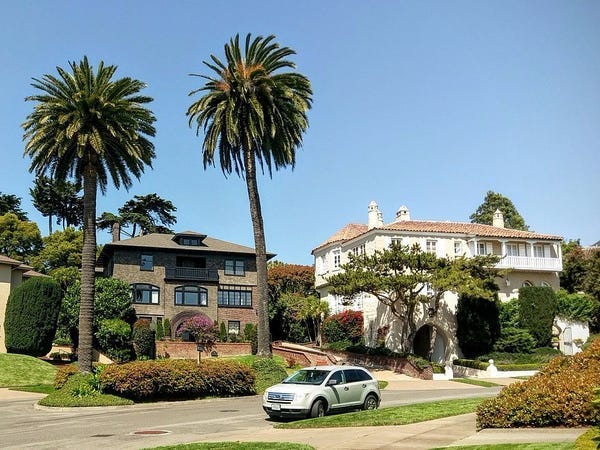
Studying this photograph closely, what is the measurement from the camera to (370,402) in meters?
21.6

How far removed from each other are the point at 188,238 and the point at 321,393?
44.7 metres

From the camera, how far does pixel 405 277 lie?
1740 inches

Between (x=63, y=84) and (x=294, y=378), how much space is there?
65.1 feet

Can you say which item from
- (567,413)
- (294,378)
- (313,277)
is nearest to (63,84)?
(294,378)

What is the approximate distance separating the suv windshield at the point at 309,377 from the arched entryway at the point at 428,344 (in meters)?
32.2

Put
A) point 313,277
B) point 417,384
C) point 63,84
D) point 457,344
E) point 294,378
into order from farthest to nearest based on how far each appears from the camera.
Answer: point 313,277, point 457,344, point 417,384, point 63,84, point 294,378

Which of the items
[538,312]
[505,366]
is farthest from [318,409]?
[538,312]

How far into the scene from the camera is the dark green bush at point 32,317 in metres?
45.2

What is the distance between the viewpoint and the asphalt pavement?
12352mm

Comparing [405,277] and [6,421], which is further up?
[405,277]

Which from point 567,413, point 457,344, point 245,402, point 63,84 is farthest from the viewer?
point 457,344

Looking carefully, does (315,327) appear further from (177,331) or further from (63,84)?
(63,84)

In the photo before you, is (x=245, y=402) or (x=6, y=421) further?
(x=245, y=402)

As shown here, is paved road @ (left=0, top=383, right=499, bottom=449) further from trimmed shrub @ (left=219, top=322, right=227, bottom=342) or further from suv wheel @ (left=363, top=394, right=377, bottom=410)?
trimmed shrub @ (left=219, top=322, right=227, bottom=342)
